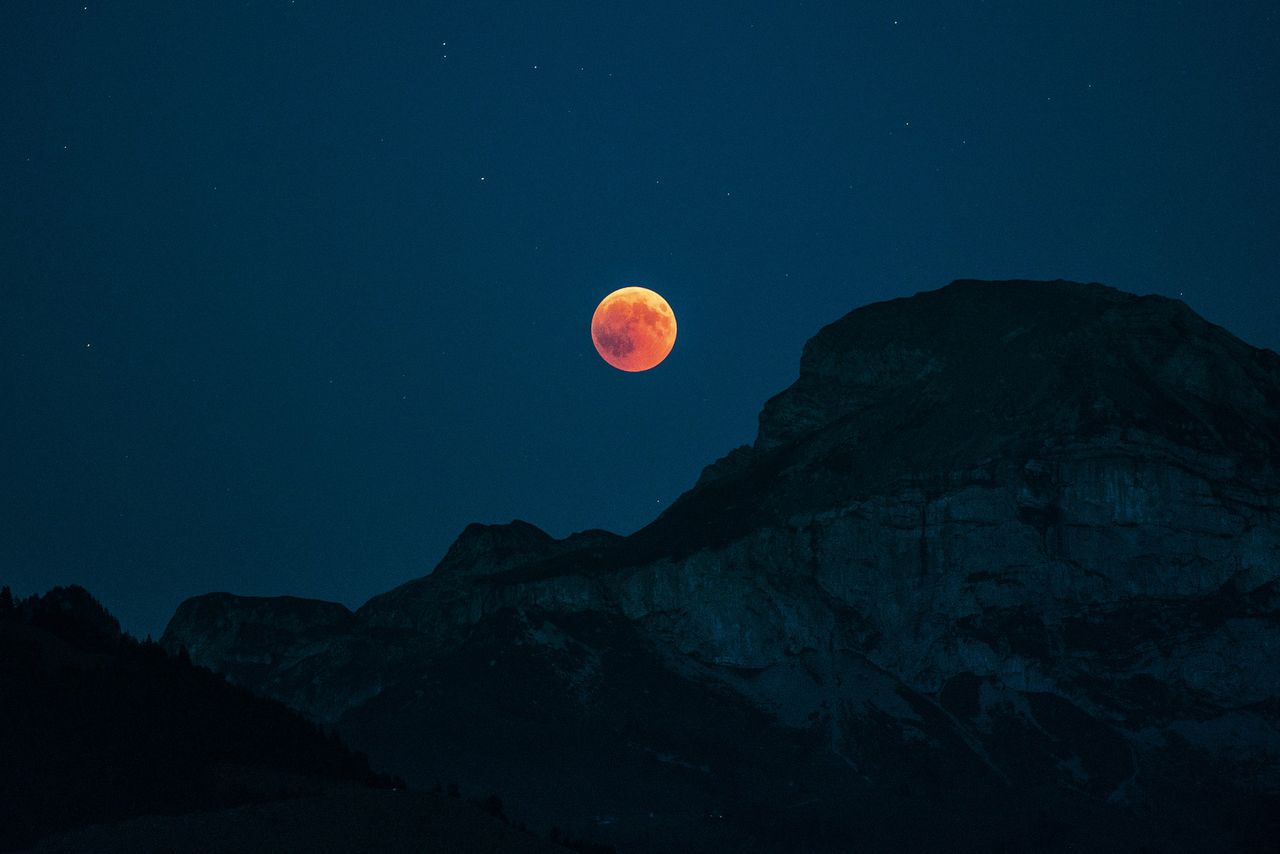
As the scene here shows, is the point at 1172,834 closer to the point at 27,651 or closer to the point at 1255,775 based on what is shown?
the point at 1255,775

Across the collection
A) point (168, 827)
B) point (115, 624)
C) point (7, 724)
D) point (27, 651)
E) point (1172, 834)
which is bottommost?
point (1172, 834)

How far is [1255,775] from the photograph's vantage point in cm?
18850

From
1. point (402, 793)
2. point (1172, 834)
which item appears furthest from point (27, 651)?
point (1172, 834)

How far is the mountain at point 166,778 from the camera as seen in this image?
229ft

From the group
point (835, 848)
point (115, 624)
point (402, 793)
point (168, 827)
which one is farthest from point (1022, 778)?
point (168, 827)

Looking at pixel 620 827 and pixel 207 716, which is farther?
pixel 620 827

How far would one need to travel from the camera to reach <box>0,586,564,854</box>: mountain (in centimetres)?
6975

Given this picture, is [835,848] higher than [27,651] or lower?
lower

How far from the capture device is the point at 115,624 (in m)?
140

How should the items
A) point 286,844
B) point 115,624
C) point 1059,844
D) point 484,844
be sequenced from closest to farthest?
point 286,844 → point 484,844 → point 115,624 → point 1059,844

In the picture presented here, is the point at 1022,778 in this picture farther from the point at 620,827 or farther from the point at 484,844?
the point at 484,844

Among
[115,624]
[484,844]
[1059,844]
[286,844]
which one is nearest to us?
[286,844]

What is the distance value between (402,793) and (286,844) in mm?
11122

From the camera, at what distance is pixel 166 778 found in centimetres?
7819
